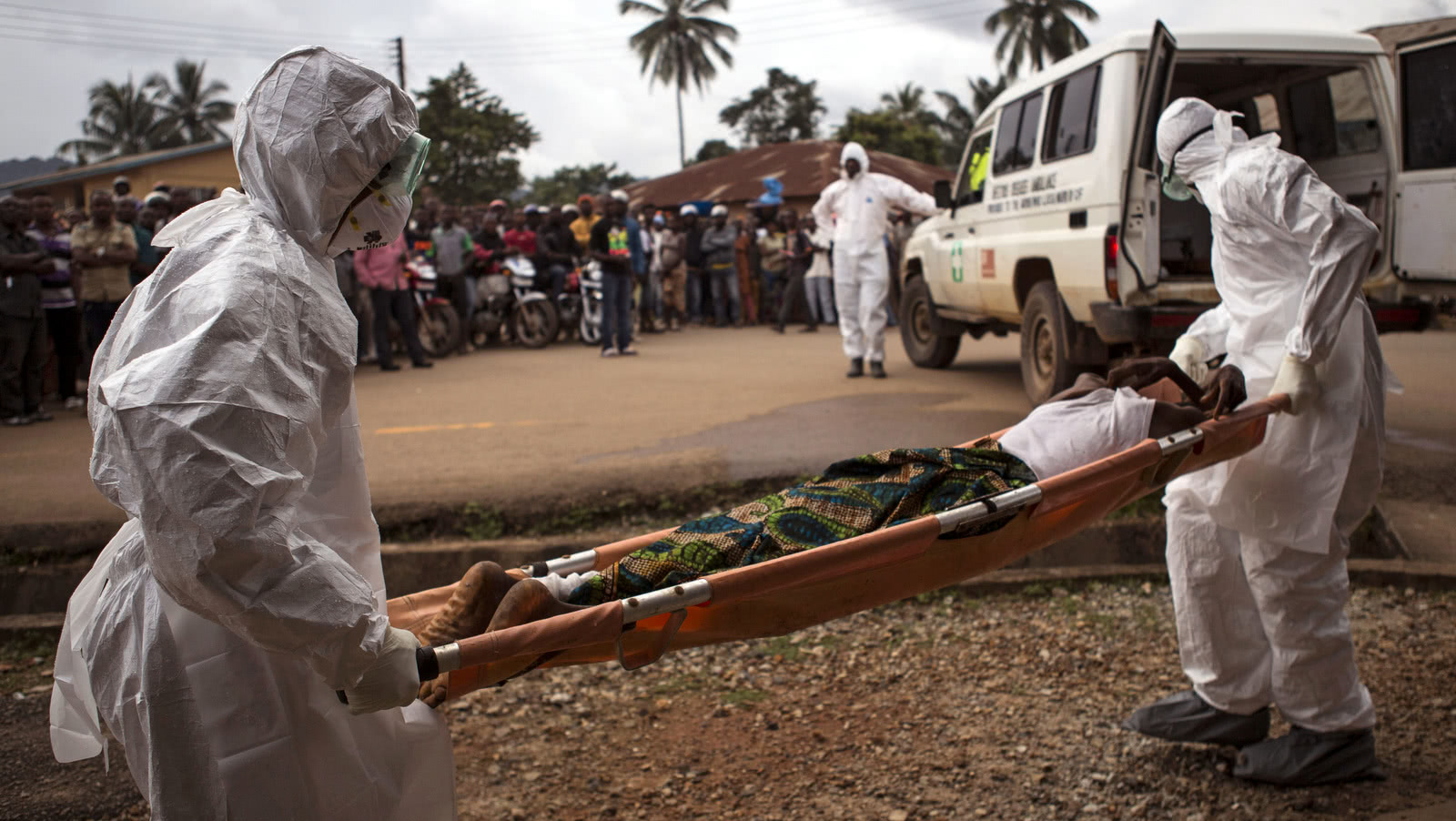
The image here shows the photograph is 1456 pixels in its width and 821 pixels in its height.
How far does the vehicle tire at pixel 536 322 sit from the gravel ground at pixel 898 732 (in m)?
9.44

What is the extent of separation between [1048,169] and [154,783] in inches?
248

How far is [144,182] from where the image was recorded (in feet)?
74.5

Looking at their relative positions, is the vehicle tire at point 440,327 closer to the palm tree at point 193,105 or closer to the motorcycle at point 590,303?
the motorcycle at point 590,303

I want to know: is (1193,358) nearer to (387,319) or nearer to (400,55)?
(387,319)

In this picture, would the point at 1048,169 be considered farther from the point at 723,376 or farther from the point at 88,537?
the point at 88,537

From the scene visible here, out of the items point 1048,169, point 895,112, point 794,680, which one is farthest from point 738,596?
point 895,112

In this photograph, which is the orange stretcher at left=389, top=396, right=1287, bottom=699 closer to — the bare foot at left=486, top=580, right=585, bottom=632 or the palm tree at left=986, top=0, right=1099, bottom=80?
the bare foot at left=486, top=580, right=585, bottom=632

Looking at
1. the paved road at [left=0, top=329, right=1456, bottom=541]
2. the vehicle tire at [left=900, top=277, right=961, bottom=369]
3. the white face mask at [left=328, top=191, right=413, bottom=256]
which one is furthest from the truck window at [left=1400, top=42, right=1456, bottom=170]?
the white face mask at [left=328, top=191, right=413, bottom=256]

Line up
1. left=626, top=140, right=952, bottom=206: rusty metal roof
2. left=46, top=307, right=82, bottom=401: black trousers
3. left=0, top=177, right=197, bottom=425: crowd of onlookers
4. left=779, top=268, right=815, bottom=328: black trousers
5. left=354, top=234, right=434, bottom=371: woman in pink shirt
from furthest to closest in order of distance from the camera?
1. left=626, top=140, right=952, bottom=206: rusty metal roof
2. left=779, top=268, right=815, bottom=328: black trousers
3. left=354, top=234, right=434, bottom=371: woman in pink shirt
4. left=46, top=307, right=82, bottom=401: black trousers
5. left=0, top=177, right=197, bottom=425: crowd of onlookers

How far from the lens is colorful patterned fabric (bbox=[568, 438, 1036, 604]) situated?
232cm

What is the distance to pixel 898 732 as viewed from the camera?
344 cm

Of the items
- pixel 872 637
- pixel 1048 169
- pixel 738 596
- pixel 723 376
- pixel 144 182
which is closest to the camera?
pixel 738 596

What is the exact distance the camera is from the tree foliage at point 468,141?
28.8m

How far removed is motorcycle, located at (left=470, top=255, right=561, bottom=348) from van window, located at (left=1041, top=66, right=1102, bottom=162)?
7.78 meters
